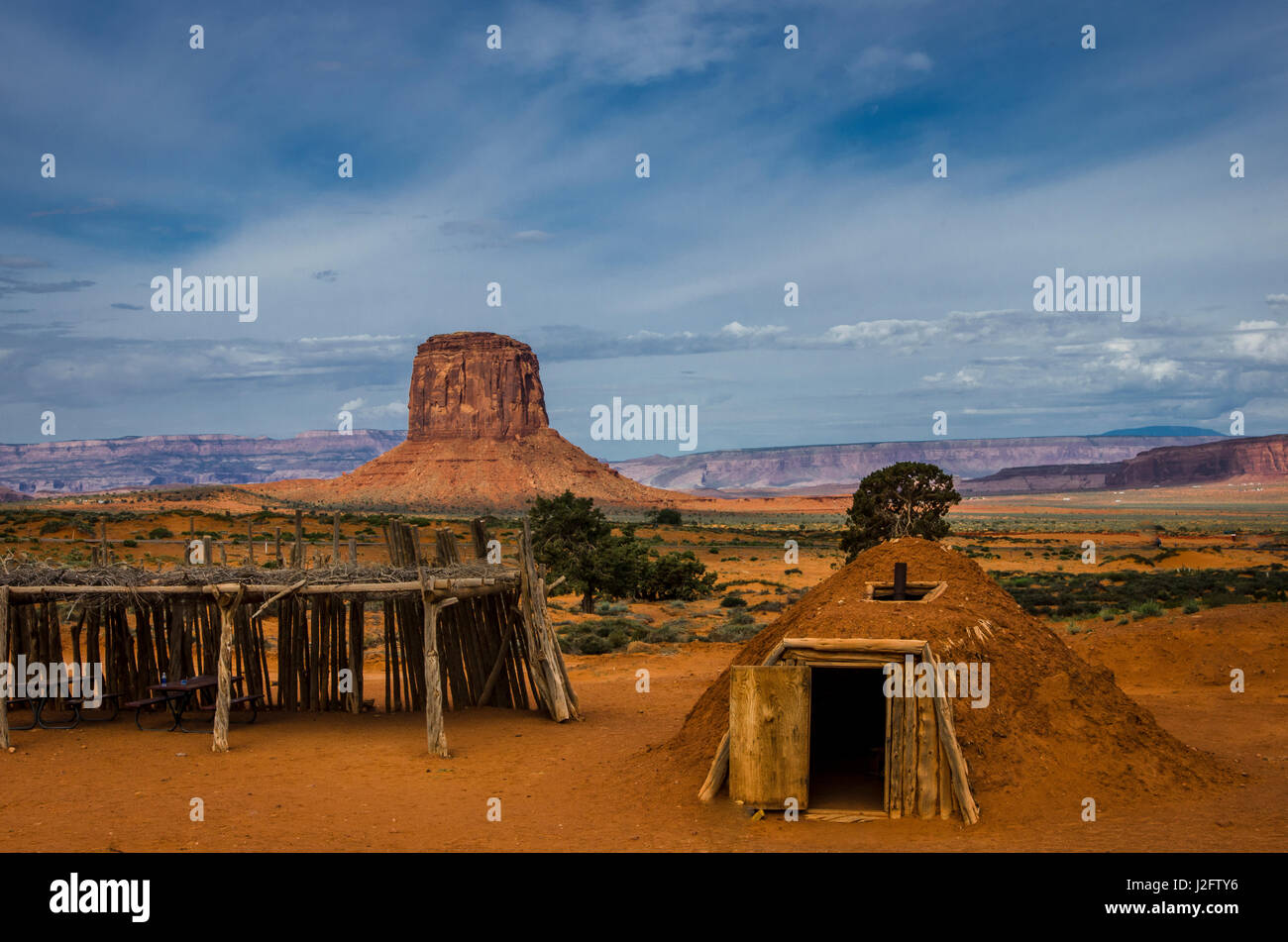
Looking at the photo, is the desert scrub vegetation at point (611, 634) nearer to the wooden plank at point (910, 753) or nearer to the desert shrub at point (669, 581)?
the desert shrub at point (669, 581)

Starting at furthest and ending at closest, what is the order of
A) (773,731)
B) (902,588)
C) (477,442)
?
(477,442)
(902,588)
(773,731)

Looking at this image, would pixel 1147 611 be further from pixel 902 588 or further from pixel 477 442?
pixel 477 442

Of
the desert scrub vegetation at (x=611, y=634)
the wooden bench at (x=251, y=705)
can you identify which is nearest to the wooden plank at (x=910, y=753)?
the wooden bench at (x=251, y=705)

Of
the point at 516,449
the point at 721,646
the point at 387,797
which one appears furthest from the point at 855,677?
the point at 516,449

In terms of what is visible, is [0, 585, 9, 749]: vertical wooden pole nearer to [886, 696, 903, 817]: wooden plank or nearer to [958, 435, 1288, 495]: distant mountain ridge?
[886, 696, 903, 817]: wooden plank

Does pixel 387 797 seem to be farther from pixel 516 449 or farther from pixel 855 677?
pixel 516 449

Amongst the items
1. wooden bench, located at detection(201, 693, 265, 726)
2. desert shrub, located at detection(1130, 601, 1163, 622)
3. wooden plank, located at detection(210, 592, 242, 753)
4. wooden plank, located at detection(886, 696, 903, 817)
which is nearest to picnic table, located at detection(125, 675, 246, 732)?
wooden bench, located at detection(201, 693, 265, 726)

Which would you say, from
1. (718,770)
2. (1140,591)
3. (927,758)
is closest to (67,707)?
(718,770)

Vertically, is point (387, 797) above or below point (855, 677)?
below
